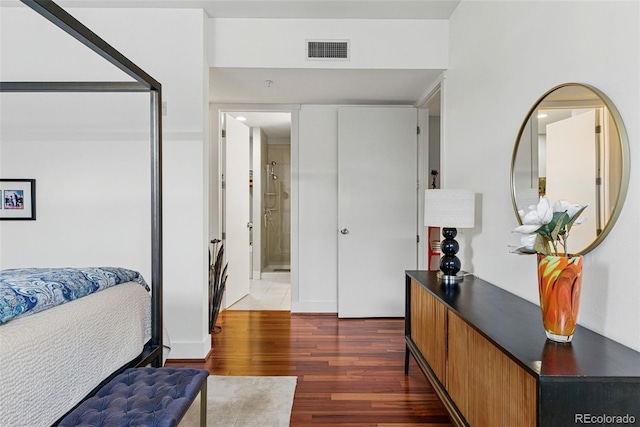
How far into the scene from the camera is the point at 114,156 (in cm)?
281

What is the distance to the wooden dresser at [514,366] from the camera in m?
1.01

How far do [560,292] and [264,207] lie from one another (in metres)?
5.85

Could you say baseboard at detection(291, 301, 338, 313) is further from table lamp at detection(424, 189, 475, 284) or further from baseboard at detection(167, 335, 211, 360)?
table lamp at detection(424, 189, 475, 284)

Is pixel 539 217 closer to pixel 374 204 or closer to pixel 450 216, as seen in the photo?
pixel 450 216

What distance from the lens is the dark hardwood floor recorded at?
2109mm

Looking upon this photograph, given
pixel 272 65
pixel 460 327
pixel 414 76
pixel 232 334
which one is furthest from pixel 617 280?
pixel 232 334

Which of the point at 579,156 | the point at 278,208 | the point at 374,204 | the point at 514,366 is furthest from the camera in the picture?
the point at 278,208

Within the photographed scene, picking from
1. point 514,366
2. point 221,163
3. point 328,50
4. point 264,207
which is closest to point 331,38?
point 328,50

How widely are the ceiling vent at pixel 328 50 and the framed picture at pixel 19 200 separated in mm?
2340

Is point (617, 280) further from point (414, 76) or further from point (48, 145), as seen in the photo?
point (48, 145)

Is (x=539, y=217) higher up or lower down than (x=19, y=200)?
lower down

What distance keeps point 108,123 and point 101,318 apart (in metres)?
1.83

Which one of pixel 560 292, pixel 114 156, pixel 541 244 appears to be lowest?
pixel 560 292

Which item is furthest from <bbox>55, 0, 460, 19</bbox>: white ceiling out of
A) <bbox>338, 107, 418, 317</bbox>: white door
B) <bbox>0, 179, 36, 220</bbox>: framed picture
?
<bbox>0, 179, 36, 220</bbox>: framed picture
